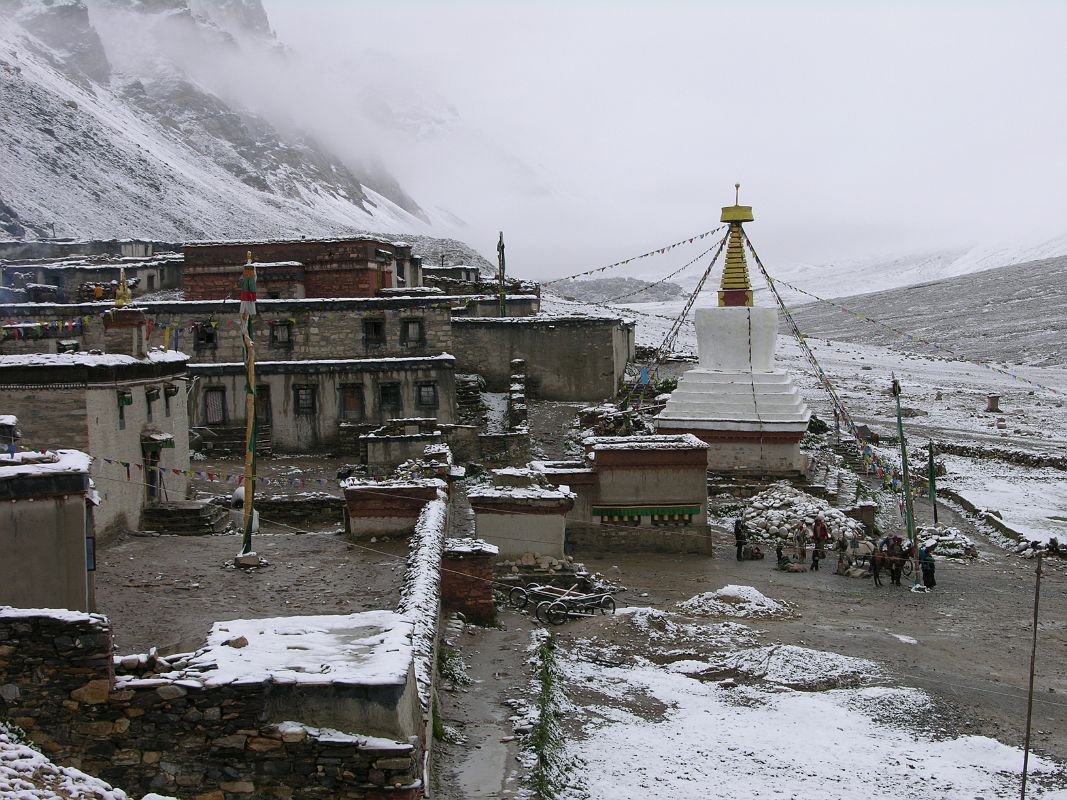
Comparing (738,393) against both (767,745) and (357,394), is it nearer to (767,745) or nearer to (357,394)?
(357,394)

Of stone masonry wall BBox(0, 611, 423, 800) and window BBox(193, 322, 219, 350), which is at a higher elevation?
window BBox(193, 322, 219, 350)

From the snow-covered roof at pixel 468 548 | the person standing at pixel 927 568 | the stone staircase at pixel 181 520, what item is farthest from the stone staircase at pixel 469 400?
the snow-covered roof at pixel 468 548

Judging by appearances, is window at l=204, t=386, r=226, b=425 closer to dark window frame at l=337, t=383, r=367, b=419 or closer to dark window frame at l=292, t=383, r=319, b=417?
dark window frame at l=292, t=383, r=319, b=417

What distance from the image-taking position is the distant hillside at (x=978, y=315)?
8462 cm

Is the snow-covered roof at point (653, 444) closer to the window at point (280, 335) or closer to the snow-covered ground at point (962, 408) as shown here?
the snow-covered ground at point (962, 408)

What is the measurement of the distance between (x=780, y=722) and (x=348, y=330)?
20024 mm

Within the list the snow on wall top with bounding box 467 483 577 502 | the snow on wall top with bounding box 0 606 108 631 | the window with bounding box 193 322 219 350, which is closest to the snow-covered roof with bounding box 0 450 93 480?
the snow on wall top with bounding box 0 606 108 631

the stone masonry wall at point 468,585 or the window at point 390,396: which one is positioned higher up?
the window at point 390,396

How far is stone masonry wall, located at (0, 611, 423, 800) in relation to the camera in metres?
7.44

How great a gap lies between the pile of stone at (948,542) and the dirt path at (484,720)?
11412mm

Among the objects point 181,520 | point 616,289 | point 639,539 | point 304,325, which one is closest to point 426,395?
point 304,325

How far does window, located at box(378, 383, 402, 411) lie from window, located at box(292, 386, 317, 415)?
71.3 inches

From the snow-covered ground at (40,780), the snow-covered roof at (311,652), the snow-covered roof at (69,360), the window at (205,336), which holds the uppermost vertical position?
the window at (205,336)

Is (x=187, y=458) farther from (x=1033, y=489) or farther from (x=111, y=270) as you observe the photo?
(x=1033, y=489)
